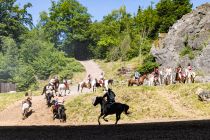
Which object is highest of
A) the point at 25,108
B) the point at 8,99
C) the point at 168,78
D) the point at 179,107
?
the point at 168,78

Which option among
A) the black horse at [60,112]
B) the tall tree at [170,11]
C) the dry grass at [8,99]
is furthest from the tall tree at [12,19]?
the black horse at [60,112]

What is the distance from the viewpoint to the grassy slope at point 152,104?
131 ft

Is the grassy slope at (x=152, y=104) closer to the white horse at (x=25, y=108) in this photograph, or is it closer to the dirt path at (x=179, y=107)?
the dirt path at (x=179, y=107)

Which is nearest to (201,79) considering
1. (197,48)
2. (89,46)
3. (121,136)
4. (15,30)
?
(197,48)

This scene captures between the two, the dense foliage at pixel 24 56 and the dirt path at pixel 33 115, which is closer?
the dirt path at pixel 33 115

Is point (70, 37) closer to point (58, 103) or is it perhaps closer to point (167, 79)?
point (167, 79)

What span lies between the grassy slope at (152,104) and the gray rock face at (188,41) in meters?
14.4

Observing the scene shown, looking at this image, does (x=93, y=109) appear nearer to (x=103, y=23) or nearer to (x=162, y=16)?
(x=162, y=16)

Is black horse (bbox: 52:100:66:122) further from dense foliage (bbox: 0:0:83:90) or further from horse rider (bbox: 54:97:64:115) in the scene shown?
dense foliage (bbox: 0:0:83:90)

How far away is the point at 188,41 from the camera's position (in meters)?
64.2

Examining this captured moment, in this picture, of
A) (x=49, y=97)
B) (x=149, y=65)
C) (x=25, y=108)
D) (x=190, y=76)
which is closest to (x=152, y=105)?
(x=190, y=76)

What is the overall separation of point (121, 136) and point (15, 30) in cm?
8442

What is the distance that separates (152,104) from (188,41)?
79.7 feet

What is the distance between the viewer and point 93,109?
42.3 m
